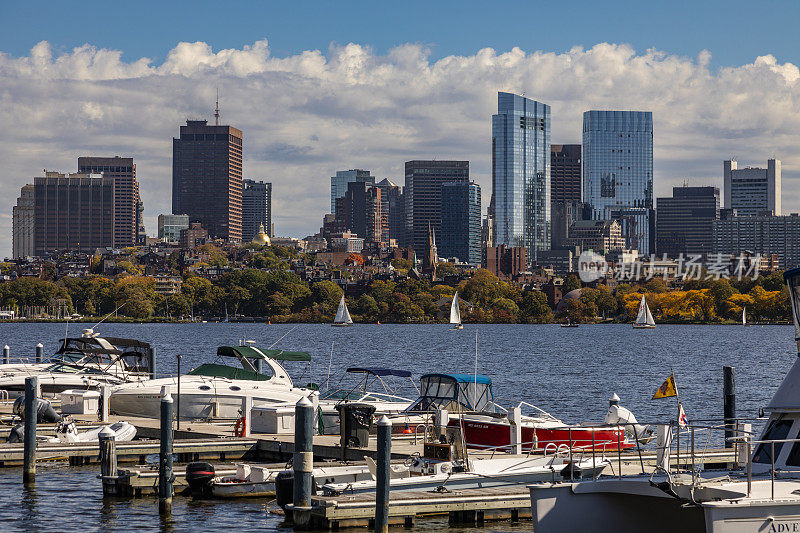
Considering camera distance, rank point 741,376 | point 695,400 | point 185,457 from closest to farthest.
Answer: point 185,457
point 695,400
point 741,376

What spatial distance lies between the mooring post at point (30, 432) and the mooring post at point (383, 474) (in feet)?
38.1

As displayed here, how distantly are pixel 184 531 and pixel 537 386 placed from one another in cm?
4606

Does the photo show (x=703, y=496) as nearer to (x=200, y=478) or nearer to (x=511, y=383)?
(x=200, y=478)

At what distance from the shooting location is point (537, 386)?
69812mm

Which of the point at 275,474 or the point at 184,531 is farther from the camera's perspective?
the point at 275,474

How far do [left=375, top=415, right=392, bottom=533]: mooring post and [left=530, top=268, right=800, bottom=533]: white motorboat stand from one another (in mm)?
3351

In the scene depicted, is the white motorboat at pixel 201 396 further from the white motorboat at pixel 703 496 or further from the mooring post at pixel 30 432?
the white motorboat at pixel 703 496

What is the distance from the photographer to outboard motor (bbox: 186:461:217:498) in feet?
91.6

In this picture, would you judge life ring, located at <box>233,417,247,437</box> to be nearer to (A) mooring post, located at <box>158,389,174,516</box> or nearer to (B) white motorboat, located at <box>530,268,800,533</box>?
(A) mooring post, located at <box>158,389,174,516</box>

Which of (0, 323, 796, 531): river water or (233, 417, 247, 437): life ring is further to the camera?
(233, 417, 247, 437): life ring

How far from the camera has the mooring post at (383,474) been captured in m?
22.0

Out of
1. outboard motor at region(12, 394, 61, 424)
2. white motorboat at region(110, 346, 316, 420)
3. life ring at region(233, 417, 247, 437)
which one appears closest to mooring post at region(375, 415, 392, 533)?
life ring at region(233, 417, 247, 437)

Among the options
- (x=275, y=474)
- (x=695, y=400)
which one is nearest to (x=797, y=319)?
(x=275, y=474)

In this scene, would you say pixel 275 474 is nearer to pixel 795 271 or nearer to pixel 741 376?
pixel 795 271
